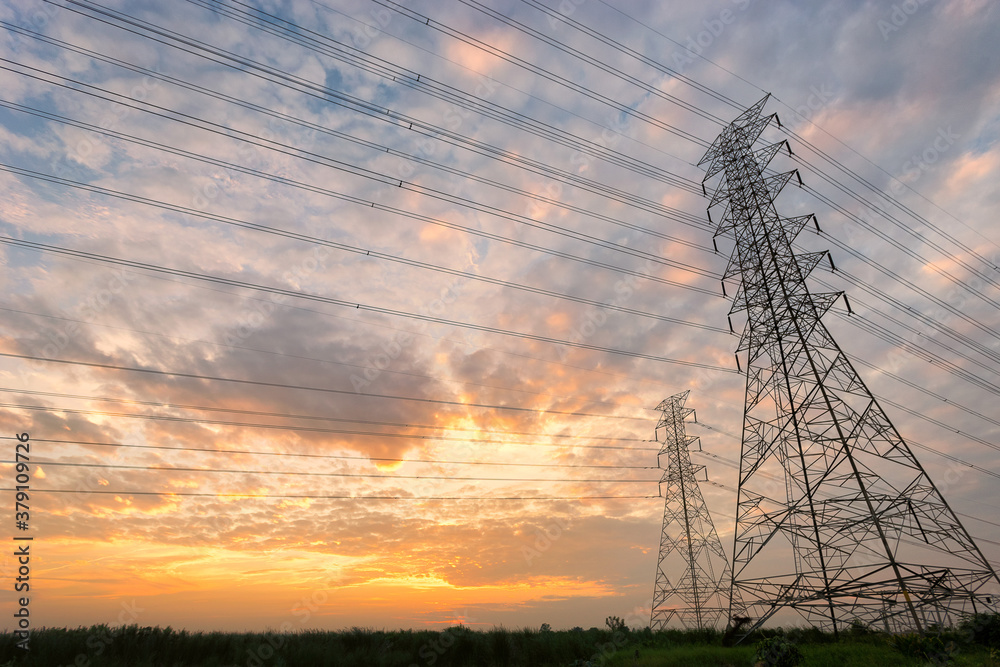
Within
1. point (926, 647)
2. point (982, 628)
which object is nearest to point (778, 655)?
point (926, 647)

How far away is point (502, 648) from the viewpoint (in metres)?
24.6

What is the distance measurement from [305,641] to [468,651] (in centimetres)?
757

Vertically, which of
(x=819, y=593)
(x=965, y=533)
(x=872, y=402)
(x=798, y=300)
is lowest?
(x=819, y=593)

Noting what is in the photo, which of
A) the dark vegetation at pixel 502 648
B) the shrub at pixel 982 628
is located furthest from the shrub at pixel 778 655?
the shrub at pixel 982 628

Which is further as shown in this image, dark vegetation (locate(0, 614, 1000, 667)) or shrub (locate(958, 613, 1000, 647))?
shrub (locate(958, 613, 1000, 647))

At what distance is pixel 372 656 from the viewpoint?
74.5 feet

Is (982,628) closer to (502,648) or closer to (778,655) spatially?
(778,655)

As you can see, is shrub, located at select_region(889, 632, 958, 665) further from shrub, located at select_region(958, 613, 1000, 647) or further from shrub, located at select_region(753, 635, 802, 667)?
shrub, located at select_region(753, 635, 802, 667)

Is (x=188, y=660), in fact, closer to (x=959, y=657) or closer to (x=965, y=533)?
(x=959, y=657)

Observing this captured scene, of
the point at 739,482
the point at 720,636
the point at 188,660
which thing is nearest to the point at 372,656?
the point at 188,660

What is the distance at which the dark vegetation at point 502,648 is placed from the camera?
1809cm

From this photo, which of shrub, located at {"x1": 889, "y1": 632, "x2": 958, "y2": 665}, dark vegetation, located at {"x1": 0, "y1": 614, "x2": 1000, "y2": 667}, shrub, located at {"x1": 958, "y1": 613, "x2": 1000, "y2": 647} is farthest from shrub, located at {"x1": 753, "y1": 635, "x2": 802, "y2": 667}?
shrub, located at {"x1": 958, "y1": 613, "x2": 1000, "y2": 647}

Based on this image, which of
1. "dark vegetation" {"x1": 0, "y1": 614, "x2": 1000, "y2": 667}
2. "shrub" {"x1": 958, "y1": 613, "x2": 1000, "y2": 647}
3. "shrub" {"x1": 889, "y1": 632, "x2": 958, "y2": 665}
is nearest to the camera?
"shrub" {"x1": 889, "y1": 632, "x2": 958, "y2": 665}

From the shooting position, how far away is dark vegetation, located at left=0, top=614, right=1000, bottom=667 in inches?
712
